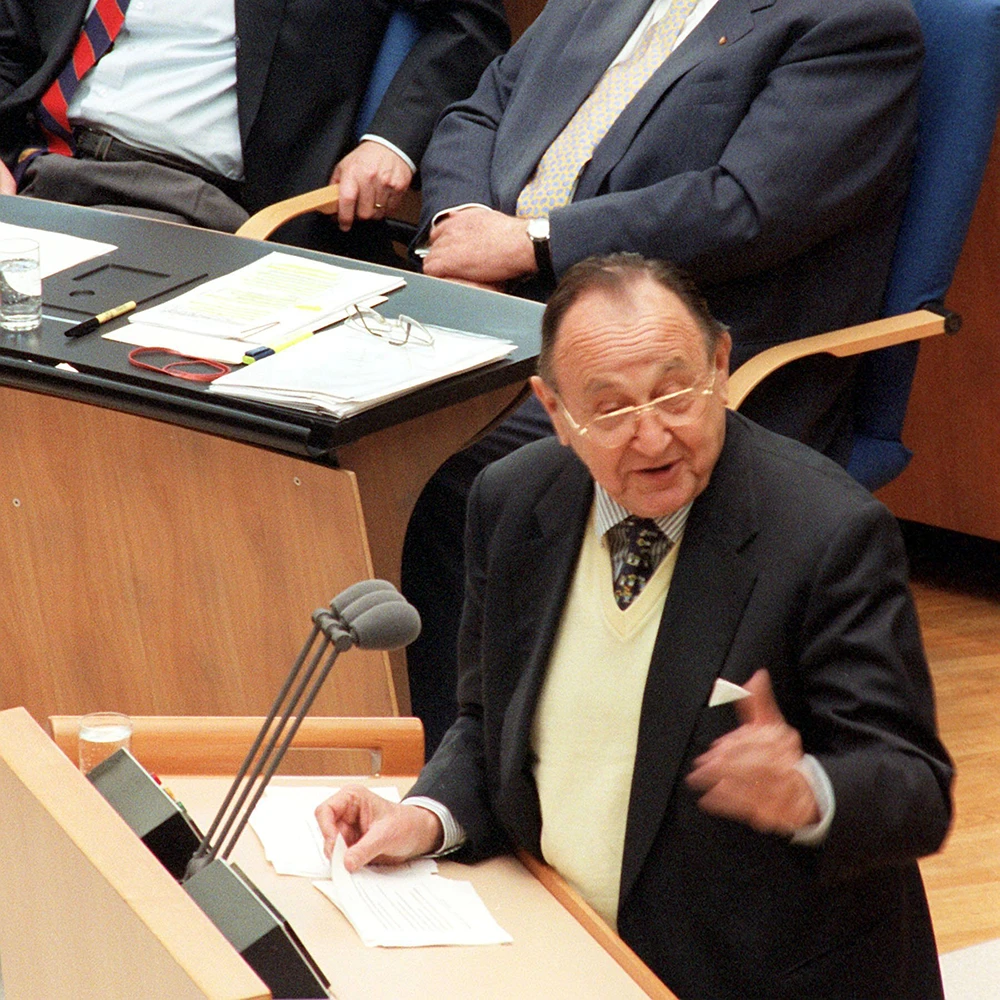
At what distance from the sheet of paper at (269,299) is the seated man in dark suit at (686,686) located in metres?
0.77

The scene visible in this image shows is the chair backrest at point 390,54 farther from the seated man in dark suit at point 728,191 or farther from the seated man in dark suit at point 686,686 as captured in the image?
the seated man in dark suit at point 686,686

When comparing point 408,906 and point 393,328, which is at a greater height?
point 393,328

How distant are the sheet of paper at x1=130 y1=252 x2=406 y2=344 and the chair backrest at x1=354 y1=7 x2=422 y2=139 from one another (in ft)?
2.84

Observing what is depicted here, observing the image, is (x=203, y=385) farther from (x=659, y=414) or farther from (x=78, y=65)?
(x=78, y=65)

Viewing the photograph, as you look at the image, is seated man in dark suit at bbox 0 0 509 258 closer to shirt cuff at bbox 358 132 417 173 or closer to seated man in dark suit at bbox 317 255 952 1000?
shirt cuff at bbox 358 132 417 173

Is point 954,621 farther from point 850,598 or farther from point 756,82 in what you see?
point 850,598

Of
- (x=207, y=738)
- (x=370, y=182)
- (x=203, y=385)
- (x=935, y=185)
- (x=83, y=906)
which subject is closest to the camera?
(x=83, y=906)

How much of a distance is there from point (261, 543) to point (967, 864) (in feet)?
3.91

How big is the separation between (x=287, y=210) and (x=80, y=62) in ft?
2.30

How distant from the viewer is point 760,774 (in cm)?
126

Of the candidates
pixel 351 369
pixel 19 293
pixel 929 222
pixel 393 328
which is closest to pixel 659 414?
pixel 351 369

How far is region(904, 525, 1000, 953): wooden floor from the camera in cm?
241

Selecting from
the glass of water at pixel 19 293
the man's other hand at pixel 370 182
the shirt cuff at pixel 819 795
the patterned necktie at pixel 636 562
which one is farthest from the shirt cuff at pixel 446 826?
the man's other hand at pixel 370 182

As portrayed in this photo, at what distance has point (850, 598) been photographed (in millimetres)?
1386
